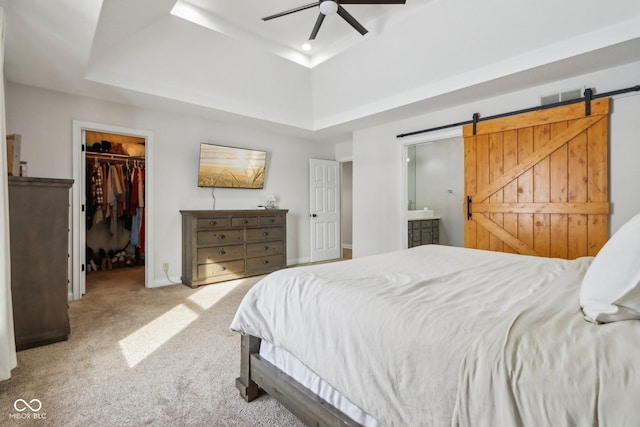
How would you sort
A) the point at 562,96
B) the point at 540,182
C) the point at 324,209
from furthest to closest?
the point at 324,209 < the point at 540,182 < the point at 562,96

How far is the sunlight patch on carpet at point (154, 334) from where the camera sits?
2262 millimetres

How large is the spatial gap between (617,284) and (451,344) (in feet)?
1.73

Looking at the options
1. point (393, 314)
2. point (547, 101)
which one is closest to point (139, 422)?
point (393, 314)

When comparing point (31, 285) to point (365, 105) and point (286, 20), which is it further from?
point (365, 105)

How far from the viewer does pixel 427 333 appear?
99cm

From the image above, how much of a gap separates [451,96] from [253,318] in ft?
10.9

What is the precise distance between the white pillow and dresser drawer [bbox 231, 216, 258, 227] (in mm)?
3838

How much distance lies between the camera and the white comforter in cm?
81

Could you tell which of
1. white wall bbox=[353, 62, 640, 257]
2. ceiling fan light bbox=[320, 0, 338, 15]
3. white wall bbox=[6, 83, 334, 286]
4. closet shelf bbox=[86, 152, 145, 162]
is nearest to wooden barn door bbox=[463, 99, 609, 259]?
white wall bbox=[353, 62, 640, 257]

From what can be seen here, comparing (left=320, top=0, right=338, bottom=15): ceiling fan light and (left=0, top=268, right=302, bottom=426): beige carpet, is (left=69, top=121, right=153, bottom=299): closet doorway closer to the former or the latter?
(left=0, top=268, right=302, bottom=426): beige carpet

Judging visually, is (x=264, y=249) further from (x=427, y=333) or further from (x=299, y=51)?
(x=427, y=333)

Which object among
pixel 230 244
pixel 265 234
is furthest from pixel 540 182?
pixel 230 244

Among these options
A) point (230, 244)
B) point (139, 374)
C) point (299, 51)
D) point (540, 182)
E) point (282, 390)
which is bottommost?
point (139, 374)

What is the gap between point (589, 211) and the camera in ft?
9.98
